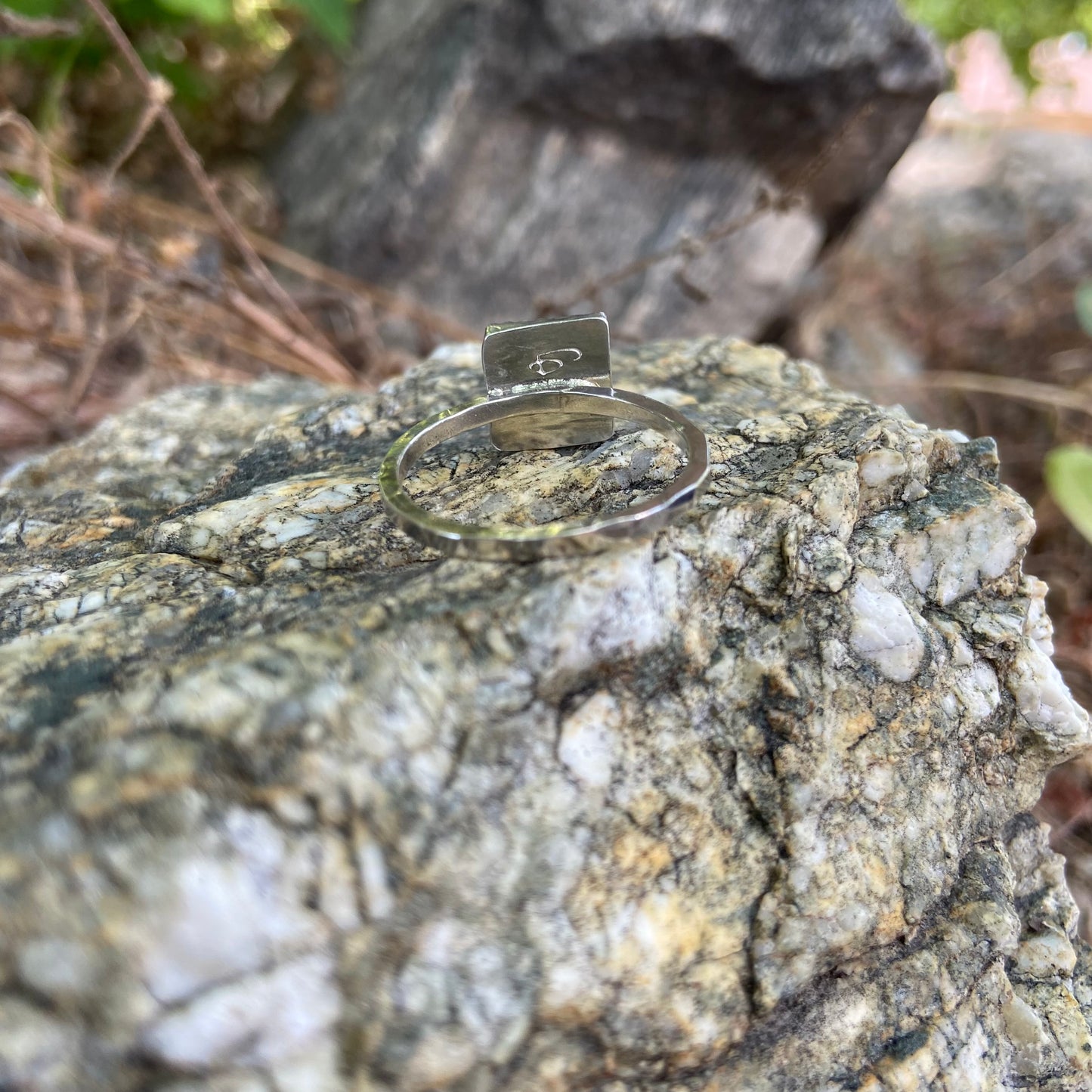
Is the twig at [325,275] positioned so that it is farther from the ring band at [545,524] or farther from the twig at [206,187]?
the ring band at [545,524]

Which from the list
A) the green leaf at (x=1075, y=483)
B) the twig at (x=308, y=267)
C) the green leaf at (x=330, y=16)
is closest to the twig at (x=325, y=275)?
the twig at (x=308, y=267)

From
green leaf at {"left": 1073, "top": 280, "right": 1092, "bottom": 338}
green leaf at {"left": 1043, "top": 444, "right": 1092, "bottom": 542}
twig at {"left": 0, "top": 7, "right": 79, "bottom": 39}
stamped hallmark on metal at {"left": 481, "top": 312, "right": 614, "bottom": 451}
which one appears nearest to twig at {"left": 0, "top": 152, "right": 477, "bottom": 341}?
twig at {"left": 0, "top": 7, "right": 79, "bottom": 39}

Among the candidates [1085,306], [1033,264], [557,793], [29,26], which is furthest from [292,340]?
[1033,264]

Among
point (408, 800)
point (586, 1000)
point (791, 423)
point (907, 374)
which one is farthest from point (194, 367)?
point (907, 374)

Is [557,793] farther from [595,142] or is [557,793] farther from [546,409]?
[595,142]

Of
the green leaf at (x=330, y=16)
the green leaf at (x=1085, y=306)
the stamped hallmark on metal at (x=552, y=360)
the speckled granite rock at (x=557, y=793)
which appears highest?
the green leaf at (x=330, y=16)

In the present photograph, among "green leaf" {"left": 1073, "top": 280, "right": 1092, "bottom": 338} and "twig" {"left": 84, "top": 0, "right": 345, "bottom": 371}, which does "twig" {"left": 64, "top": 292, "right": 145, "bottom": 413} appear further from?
"green leaf" {"left": 1073, "top": 280, "right": 1092, "bottom": 338}
